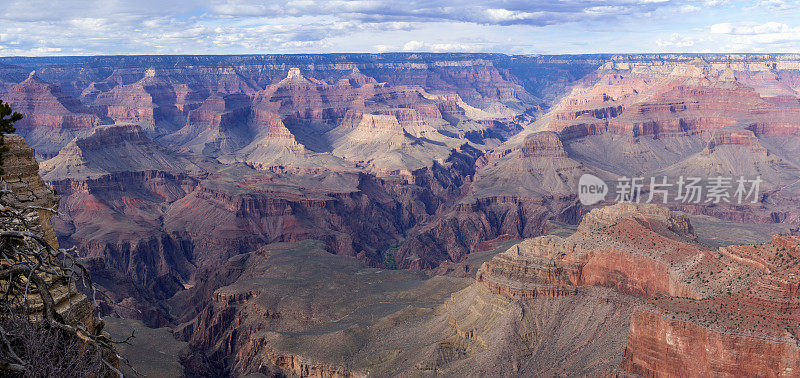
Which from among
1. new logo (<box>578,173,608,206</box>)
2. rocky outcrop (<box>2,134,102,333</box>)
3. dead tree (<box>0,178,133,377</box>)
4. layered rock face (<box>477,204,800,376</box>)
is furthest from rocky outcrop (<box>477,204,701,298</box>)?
new logo (<box>578,173,608,206</box>)

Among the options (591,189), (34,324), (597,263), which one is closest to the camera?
(34,324)

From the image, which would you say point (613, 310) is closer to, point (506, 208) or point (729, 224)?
point (729, 224)

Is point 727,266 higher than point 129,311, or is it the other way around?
point 727,266

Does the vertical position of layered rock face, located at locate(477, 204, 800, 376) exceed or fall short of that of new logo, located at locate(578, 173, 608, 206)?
it exceeds it

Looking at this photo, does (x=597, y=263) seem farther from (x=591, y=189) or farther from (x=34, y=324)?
(x=591, y=189)

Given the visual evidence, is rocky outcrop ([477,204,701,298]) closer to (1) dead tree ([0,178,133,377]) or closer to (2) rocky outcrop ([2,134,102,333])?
(2) rocky outcrop ([2,134,102,333])

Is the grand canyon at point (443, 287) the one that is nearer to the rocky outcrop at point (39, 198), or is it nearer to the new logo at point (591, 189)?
the rocky outcrop at point (39, 198)

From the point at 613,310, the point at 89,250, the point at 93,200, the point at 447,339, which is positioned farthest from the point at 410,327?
the point at 93,200

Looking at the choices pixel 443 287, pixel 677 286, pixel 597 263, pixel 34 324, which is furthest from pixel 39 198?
pixel 443 287
